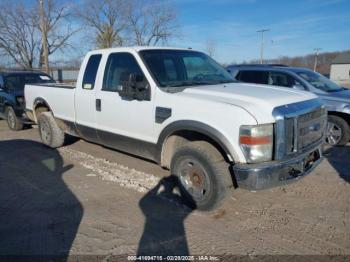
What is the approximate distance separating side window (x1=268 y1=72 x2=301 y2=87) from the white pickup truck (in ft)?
9.62

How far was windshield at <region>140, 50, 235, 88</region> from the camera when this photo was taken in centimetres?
446

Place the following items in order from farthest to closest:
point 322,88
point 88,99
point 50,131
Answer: point 322,88
point 50,131
point 88,99

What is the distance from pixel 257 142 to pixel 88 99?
321 centimetres

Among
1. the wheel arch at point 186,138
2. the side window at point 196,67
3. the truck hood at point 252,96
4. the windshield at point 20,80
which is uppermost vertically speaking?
the side window at point 196,67

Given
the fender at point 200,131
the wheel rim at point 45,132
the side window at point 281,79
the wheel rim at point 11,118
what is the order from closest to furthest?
the fender at point 200,131
the wheel rim at point 45,132
the side window at point 281,79
the wheel rim at point 11,118

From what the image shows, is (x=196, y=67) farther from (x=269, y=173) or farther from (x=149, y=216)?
(x=149, y=216)

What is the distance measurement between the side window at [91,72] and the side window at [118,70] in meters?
0.30

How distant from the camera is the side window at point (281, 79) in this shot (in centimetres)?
743

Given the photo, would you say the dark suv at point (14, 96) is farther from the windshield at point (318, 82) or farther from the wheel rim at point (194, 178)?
the windshield at point (318, 82)

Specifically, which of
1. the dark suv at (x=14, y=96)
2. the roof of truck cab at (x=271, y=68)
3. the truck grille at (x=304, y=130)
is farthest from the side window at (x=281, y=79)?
the dark suv at (x=14, y=96)

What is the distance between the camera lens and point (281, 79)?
25.1 feet

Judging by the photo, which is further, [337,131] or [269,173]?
[337,131]

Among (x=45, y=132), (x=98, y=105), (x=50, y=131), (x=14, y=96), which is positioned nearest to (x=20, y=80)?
(x=14, y=96)

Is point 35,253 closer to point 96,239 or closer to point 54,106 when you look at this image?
point 96,239
